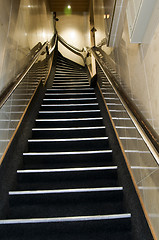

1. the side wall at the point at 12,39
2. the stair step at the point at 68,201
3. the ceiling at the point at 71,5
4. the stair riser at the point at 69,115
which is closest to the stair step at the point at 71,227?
the stair step at the point at 68,201

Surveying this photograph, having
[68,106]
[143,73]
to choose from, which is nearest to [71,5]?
[68,106]

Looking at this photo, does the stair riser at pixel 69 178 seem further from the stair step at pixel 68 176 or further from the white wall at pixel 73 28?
the white wall at pixel 73 28

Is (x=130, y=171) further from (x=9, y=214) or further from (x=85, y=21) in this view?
(x=85, y=21)

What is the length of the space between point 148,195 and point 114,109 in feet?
5.38

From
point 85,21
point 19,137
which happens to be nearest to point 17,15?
point 19,137

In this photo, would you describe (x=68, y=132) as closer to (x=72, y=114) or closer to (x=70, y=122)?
(x=70, y=122)

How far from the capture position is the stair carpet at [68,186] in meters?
1.98

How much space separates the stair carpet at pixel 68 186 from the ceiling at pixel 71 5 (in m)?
6.92

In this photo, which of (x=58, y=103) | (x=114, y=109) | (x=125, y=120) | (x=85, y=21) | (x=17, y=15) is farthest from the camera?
(x=85, y=21)

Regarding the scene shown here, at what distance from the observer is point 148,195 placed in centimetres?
182

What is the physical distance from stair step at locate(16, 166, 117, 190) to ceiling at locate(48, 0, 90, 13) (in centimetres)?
848

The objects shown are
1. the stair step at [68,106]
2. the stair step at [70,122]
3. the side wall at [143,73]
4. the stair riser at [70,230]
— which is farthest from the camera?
the stair step at [68,106]

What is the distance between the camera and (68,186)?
2451 mm

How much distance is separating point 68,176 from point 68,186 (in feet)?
0.44
